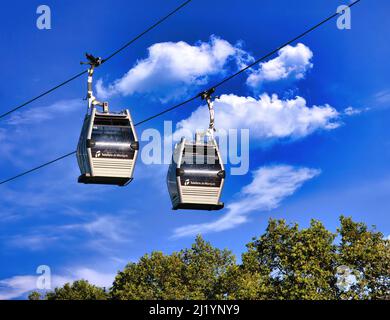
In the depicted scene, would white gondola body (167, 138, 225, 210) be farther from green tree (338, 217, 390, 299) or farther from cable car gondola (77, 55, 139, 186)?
green tree (338, 217, 390, 299)

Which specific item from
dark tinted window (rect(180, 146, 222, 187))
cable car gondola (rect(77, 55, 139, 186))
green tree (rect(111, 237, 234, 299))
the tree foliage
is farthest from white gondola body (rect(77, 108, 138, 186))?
green tree (rect(111, 237, 234, 299))

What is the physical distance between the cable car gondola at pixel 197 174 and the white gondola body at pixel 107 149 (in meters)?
1.58

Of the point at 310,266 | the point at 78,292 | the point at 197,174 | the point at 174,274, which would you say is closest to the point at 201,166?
the point at 197,174

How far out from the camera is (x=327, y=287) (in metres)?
53.6

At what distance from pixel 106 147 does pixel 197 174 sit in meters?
3.26

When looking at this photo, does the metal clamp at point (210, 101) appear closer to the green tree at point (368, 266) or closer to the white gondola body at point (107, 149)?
the white gondola body at point (107, 149)

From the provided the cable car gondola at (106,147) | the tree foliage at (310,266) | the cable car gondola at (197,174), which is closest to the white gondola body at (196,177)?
the cable car gondola at (197,174)

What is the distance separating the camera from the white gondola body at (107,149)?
20625mm

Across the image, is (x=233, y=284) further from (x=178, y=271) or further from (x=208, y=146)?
(x=208, y=146)

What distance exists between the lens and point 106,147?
2109cm
